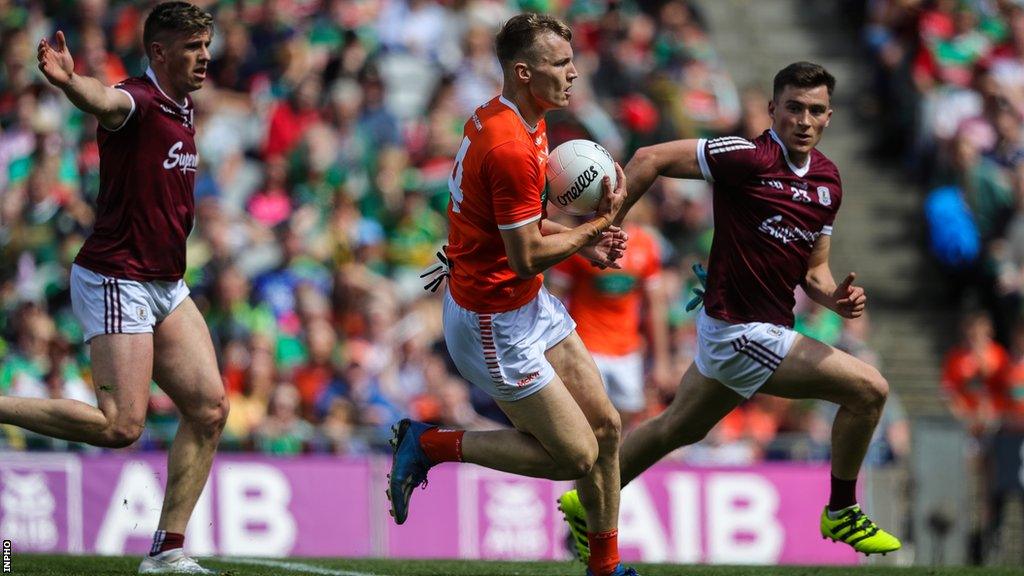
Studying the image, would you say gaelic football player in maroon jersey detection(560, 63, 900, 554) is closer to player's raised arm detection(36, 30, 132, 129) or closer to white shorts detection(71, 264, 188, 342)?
white shorts detection(71, 264, 188, 342)

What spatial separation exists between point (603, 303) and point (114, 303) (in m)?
5.51

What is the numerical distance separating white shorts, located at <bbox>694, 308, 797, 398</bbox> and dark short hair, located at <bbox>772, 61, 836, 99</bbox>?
124cm

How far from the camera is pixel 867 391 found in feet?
27.0

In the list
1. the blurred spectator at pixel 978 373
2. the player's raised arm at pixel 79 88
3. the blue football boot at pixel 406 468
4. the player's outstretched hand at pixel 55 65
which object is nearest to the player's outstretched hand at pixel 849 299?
the blue football boot at pixel 406 468

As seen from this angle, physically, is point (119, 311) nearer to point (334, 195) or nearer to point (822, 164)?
point (822, 164)

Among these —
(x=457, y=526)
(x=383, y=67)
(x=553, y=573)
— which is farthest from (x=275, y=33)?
(x=553, y=573)

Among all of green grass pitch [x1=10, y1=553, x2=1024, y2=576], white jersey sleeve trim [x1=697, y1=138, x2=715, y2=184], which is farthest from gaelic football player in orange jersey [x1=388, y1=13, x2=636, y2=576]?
green grass pitch [x1=10, y1=553, x2=1024, y2=576]

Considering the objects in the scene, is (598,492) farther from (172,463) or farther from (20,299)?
(20,299)

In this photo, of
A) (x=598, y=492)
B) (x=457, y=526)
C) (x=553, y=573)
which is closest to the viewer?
(x=598, y=492)

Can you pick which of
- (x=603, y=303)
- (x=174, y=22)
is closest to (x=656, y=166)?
(x=174, y=22)

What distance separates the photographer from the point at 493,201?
7121 millimetres

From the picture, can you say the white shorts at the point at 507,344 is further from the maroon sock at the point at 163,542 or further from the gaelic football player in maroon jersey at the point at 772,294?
the maroon sock at the point at 163,542

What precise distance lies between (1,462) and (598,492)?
236 inches

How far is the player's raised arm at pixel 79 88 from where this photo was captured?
23.9 ft
